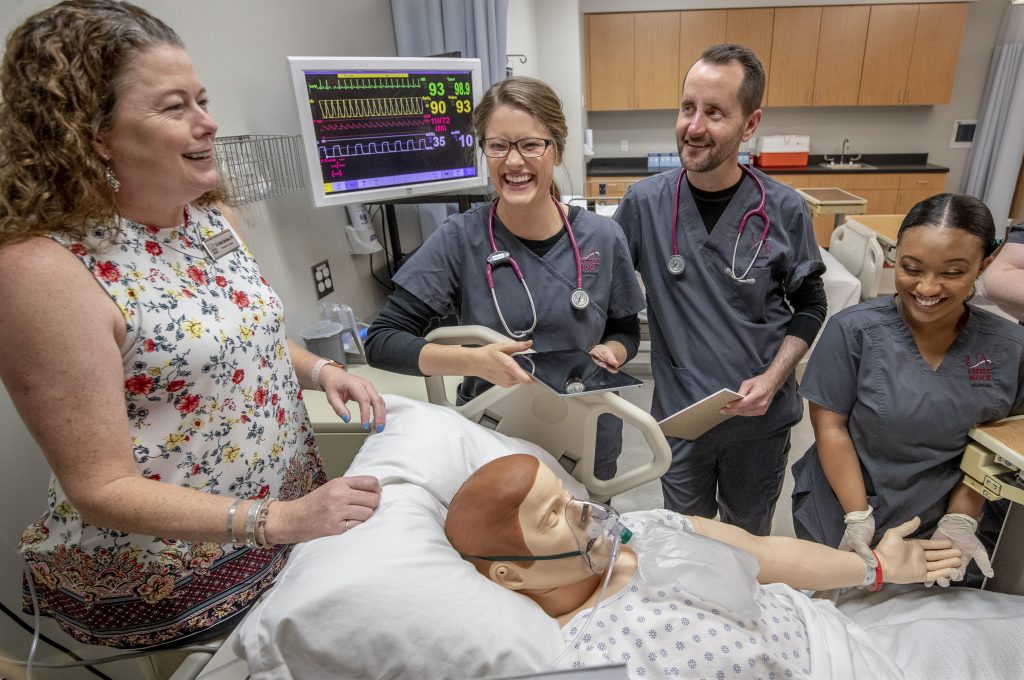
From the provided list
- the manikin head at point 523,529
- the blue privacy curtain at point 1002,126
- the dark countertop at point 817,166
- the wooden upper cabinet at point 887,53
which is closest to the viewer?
the manikin head at point 523,529

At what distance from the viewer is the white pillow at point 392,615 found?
812mm

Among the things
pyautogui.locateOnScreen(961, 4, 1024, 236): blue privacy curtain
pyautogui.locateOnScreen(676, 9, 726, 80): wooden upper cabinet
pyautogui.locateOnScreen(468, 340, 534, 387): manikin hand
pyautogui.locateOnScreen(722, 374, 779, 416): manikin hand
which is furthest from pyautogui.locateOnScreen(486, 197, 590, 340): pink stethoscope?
pyautogui.locateOnScreen(961, 4, 1024, 236): blue privacy curtain

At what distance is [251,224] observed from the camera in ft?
6.11

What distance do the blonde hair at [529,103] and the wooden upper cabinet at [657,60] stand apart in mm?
5124

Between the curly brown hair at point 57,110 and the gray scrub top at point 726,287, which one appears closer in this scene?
the curly brown hair at point 57,110

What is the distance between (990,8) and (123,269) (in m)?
7.51

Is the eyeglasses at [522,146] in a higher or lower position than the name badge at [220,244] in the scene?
higher

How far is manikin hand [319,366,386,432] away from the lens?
Result: 1128 millimetres

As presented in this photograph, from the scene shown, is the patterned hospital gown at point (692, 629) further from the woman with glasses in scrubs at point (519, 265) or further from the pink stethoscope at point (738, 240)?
the pink stethoscope at point (738, 240)

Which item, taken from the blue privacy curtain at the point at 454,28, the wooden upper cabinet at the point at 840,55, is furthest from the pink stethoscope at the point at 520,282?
the wooden upper cabinet at the point at 840,55

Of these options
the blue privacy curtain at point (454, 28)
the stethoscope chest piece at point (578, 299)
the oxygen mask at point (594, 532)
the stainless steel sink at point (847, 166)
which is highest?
the blue privacy curtain at point (454, 28)

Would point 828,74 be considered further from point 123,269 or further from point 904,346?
point 123,269

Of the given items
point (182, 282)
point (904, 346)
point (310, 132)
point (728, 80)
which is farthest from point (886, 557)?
point (310, 132)

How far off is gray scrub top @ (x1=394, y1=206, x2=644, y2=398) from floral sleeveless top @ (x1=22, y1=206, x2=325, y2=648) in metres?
0.36
